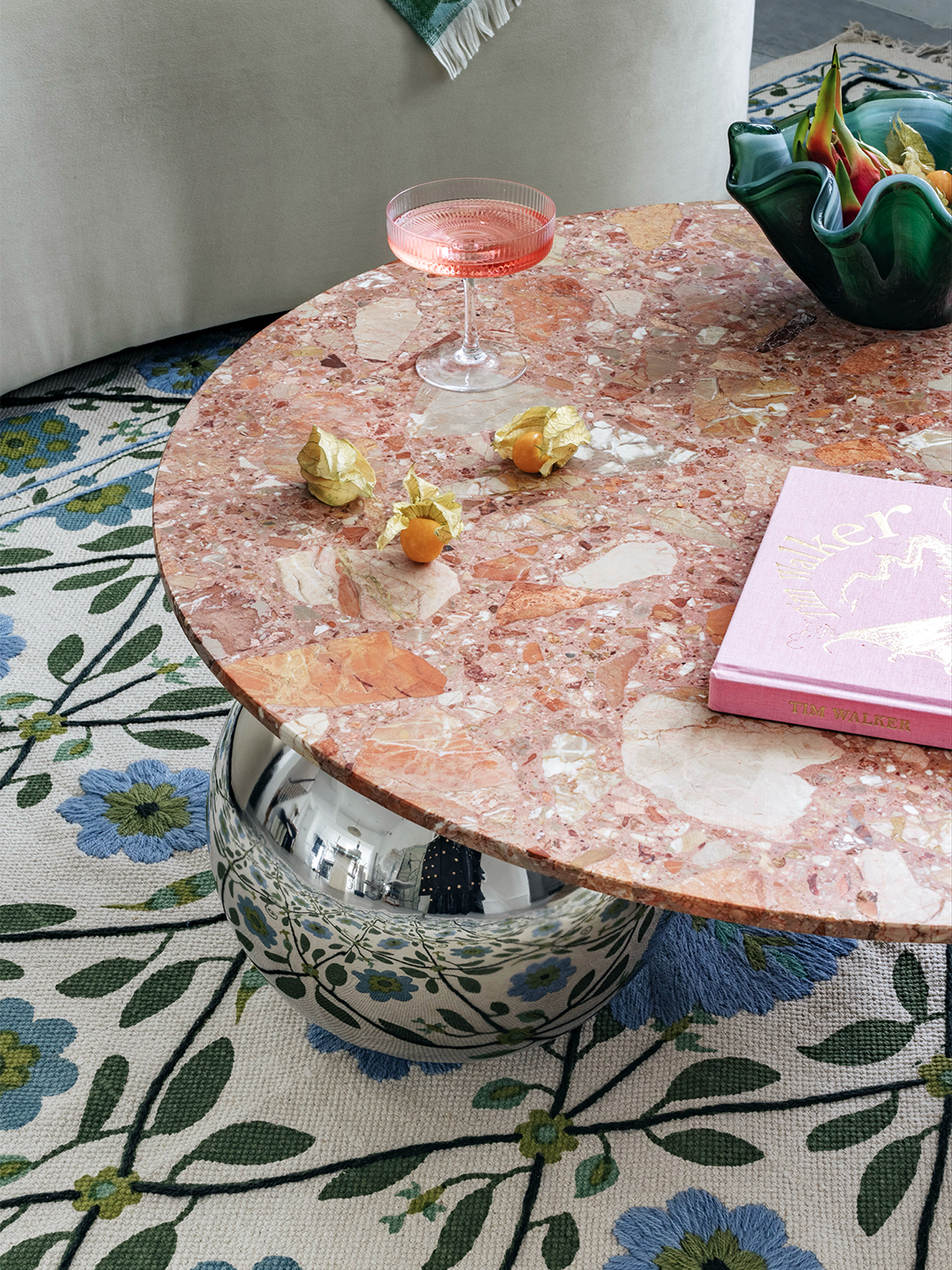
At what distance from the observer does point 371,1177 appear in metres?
0.95

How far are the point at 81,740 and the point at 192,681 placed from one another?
6.0 inches

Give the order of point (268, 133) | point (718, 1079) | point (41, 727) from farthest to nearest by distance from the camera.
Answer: point (268, 133), point (41, 727), point (718, 1079)

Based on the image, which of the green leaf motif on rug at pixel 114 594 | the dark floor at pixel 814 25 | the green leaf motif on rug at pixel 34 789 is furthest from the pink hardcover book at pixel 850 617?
the dark floor at pixel 814 25

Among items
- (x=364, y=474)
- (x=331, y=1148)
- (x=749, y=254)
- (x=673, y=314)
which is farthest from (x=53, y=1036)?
(x=749, y=254)

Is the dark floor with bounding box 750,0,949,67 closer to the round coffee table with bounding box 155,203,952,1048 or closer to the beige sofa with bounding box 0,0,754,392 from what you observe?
the beige sofa with bounding box 0,0,754,392

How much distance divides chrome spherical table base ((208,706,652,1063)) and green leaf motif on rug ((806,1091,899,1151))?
0.23m

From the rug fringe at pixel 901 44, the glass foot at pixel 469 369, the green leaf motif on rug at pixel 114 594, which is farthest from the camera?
the rug fringe at pixel 901 44

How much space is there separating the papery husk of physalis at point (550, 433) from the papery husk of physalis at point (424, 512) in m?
0.10

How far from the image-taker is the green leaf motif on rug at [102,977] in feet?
3.59

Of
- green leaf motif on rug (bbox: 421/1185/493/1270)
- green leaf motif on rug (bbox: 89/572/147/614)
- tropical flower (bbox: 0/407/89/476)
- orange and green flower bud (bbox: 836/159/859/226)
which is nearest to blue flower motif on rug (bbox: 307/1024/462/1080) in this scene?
green leaf motif on rug (bbox: 421/1185/493/1270)

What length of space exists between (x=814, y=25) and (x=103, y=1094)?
3558 mm

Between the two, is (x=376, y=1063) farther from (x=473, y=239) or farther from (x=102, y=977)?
(x=473, y=239)

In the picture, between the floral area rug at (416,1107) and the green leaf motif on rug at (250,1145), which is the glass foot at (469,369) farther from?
the green leaf motif on rug at (250,1145)

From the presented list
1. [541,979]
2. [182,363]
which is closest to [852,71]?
[182,363]
